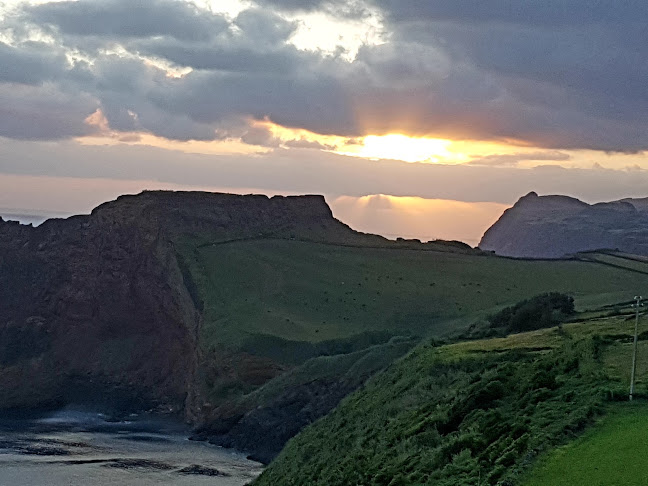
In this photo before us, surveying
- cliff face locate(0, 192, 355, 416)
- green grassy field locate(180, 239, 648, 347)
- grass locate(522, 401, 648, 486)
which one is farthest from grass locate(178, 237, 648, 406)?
grass locate(522, 401, 648, 486)

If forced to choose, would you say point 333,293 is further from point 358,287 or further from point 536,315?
point 536,315

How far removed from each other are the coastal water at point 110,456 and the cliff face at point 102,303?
39.3ft

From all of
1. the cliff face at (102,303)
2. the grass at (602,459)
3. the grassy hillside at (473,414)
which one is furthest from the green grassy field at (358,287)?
the grass at (602,459)

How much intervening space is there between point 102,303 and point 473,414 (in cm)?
9605

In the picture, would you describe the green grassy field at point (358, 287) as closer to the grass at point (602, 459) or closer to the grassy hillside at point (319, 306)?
the grassy hillside at point (319, 306)

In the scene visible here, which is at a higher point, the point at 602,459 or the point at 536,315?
the point at 536,315

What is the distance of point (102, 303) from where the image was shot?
405 feet

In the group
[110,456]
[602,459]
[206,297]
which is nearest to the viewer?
[602,459]

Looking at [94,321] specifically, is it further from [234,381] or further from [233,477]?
[233,477]

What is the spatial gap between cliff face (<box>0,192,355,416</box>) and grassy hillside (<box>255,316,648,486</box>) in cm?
6314

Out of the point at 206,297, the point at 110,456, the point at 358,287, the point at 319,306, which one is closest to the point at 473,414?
the point at 110,456

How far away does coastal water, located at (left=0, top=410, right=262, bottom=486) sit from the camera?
241 feet

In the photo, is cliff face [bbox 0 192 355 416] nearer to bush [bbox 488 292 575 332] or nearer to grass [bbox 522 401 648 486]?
bush [bbox 488 292 575 332]

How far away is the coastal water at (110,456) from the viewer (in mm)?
73562
